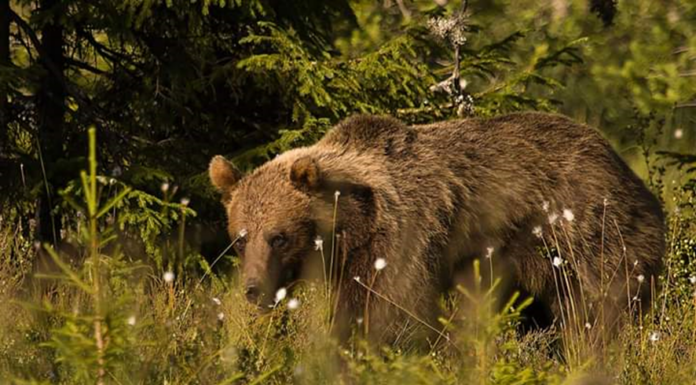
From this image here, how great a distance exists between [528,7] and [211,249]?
5.97 metres

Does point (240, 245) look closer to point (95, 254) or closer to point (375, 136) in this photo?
point (375, 136)

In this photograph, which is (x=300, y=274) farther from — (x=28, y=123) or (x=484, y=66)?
(x=484, y=66)

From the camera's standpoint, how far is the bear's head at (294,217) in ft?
17.1

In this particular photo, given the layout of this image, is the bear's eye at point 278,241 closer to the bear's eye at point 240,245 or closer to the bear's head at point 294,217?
the bear's head at point 294,217

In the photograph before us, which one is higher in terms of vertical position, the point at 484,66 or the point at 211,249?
the point at 484,66

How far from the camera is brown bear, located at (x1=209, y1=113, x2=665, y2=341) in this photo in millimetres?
5207

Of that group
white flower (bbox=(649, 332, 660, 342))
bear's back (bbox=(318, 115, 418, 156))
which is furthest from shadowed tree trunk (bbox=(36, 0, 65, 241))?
white flower (bbox=(649, 332, 660, 342))

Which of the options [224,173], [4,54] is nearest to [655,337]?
[224,173]

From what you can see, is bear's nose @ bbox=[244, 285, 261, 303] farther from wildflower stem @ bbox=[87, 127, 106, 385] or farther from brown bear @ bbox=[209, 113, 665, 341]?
wildflower stem @ bbox=[87, 127, 106, 385]

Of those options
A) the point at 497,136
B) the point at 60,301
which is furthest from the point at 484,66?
the point at 60,301

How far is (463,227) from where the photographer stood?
18.1 ft

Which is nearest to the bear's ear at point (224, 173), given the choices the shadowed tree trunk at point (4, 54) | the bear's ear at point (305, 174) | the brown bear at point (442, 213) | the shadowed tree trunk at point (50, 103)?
the brown bear at point (442, 213)

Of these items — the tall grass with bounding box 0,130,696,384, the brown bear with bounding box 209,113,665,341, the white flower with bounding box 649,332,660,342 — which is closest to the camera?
the tall grass with bounding box 0,130,696,384

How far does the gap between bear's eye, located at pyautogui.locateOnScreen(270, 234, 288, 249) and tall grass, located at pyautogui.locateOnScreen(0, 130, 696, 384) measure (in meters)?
0.18
